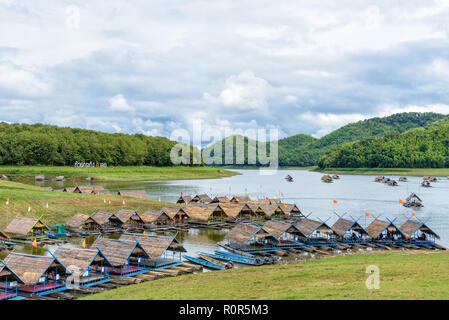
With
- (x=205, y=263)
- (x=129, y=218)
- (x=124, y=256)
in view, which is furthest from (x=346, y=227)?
(x=129, y=218)

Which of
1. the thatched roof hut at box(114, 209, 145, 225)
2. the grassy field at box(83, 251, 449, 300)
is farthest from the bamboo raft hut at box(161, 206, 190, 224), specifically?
the grassy field at box(83, 251, 449, 300)

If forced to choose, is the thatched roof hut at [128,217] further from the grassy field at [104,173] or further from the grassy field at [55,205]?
the grassy field at [104,173]

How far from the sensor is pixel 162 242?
123ft

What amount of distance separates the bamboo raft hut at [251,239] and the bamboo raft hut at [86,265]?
16.4 m

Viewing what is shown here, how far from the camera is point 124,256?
33.3m

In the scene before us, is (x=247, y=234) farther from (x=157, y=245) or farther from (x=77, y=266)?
(x=77, y=266)

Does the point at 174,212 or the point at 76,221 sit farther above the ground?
the point at 174,212

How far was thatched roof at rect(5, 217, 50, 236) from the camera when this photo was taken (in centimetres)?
Answer: 4822

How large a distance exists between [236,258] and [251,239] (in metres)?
7.11

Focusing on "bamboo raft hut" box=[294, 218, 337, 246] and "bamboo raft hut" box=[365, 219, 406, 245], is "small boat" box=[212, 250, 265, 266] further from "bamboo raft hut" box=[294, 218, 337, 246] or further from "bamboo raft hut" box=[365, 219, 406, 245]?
"bamboo raft hut" box=[365, 219, 406, 245]

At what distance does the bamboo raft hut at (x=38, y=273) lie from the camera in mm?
27984
